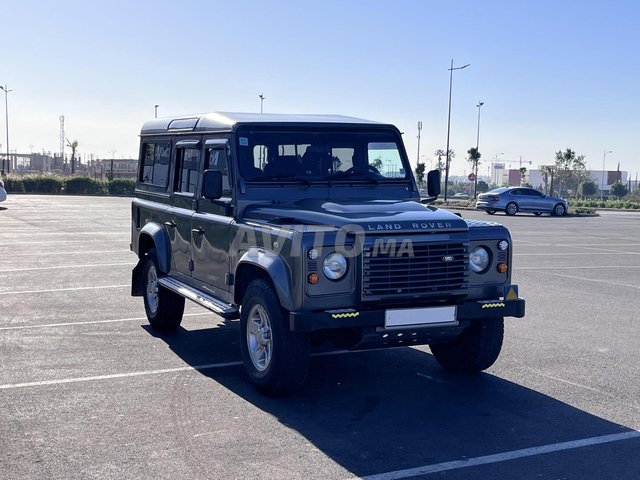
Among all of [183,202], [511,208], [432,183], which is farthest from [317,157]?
[511,208]

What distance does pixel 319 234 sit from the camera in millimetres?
5867

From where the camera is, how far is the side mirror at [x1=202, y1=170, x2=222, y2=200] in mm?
6906

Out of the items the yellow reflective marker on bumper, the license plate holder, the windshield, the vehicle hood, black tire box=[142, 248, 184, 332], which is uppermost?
the windshield

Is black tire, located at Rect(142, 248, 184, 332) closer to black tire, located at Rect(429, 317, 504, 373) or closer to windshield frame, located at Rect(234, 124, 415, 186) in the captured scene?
windshield frame, located at Rect(234, 124, 415, 186)

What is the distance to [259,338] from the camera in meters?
6.45

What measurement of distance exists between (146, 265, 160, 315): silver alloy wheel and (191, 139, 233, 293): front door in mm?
1184

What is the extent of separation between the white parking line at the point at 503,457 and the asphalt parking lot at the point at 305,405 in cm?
1

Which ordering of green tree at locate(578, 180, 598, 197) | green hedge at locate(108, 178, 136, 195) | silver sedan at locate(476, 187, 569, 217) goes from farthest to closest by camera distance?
green tree at locate(578, 180, 598, 197)
green hedge at locate(108, 178, 136, 195)
silver sedan at locate(476, 187, 569, 217)

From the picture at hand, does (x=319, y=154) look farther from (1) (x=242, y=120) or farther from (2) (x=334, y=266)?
(2) (x=334, y=266)

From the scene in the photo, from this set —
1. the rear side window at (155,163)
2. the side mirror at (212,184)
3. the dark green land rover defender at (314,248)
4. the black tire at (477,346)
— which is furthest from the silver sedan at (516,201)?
the side mirror at (212,184)

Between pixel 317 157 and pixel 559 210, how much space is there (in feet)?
107

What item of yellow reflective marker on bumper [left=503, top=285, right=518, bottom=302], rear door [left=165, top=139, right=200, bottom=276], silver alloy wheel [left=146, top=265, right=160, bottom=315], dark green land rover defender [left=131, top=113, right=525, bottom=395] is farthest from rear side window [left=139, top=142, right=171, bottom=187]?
yellow reflective marker on bumper [left=503, top=285, right=518, bottom=302]

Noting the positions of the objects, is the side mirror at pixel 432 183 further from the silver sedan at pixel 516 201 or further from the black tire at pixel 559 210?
the black tire at pixel 559 210

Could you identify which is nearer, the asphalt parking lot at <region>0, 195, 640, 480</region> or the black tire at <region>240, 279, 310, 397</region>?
the asphalt parking lot at <region>0, 195, 640, 480</region>
